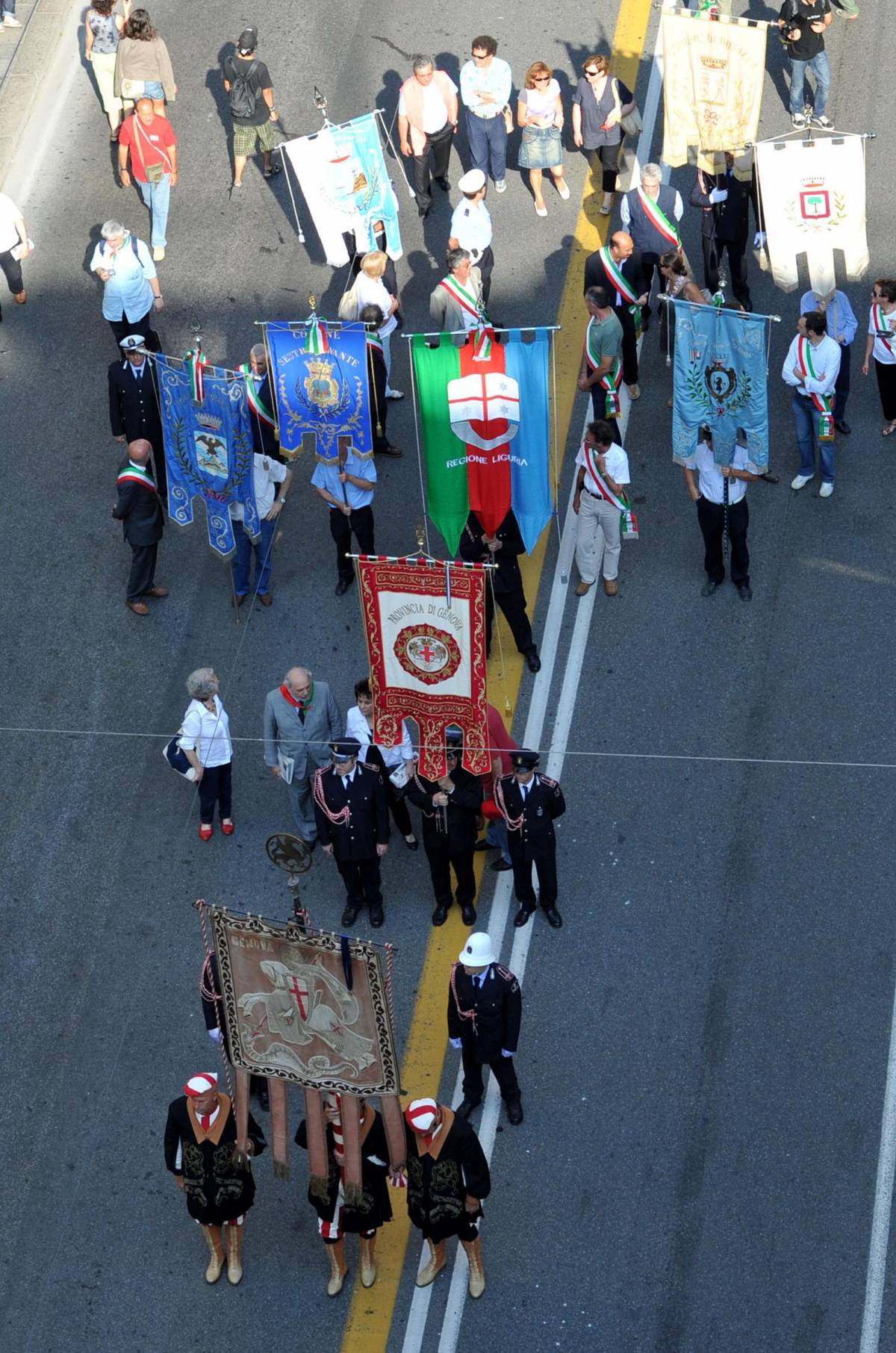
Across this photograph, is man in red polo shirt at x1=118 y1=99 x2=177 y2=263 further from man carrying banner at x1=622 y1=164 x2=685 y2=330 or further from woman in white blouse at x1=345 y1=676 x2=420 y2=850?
woman in white blouse at x1=345 y1=676 x2=420 y2=850

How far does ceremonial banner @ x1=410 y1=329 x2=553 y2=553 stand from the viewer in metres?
16.3

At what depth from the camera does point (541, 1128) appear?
14586mm

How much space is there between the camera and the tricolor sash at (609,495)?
16.7 meters

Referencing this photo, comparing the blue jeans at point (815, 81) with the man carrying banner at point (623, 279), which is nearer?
the man carrying banner at point (623, 279)

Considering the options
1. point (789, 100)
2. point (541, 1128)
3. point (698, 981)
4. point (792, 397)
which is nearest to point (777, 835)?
point (698, 981)

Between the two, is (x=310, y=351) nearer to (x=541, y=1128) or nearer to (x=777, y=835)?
(x=777, y=835)

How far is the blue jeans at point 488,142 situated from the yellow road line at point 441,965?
0.89m

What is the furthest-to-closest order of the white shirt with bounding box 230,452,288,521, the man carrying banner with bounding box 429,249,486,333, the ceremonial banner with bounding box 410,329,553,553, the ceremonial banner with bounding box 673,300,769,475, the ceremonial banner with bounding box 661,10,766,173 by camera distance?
the ceremonial banner with bounding box 661,10,766,173 → the man carrying banner with bounding box 429,249,486,333 → the white shirt with bounding box 230,452,288,521 → the ceremonial banner with bounding box 673,300,769,475 → the ceremonial banner with bounding box 410,329,553,553

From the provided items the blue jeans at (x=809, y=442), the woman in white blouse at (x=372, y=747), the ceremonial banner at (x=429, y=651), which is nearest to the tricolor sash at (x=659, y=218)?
the blue jeans at (x=809, y=442)

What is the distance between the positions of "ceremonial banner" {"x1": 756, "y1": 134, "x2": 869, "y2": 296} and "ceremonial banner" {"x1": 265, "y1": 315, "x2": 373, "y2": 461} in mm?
3918

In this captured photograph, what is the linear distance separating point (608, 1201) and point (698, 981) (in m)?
1.79

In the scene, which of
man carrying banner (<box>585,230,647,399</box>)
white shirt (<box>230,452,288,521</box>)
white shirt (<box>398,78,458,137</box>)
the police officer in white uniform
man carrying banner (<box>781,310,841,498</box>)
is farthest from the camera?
white shirt (<box>398,78,458,137</box>)

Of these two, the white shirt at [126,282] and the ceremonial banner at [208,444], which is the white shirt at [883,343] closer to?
the ceremonial banner at [208,444]

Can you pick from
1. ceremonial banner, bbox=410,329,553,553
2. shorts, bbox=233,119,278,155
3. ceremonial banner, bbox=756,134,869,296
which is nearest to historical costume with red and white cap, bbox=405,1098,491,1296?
ceremonial banner, bbox=410,329,553,553
